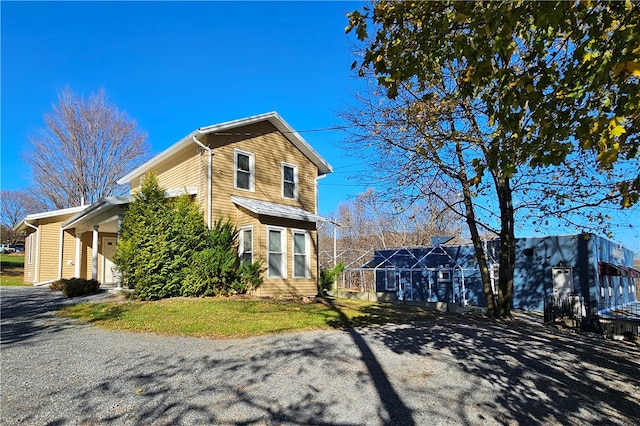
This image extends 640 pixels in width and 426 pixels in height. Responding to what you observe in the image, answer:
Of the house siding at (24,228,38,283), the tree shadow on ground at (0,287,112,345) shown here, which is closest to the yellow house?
the tree shadow on ground at (0,287,112,345)

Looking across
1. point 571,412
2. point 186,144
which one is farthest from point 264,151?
point 571,412

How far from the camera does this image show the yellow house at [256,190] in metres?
13.8

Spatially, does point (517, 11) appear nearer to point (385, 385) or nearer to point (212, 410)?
point (385, 385)

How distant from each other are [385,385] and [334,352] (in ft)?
5.11

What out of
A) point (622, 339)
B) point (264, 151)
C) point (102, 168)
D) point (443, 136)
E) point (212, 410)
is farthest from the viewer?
point (102, 168)

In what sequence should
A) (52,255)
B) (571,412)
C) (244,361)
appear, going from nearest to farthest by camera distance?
→ 1. (571,412)
2. (244,361)
3. (52,255)

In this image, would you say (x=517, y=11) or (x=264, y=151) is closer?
(x=517, y=11)

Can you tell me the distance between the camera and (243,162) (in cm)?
1503

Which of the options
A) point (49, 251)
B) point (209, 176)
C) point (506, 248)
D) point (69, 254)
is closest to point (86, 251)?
point (69, 254)

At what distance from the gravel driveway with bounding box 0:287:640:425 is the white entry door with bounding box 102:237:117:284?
11.7 metres

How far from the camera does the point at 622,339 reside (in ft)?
39.5

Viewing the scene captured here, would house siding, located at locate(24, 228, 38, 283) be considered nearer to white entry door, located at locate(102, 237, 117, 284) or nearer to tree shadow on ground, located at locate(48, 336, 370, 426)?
white entry door, located at locate(102, 237, 117, 284)

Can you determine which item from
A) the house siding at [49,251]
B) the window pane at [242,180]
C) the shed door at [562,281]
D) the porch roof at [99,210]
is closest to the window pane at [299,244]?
the window pane at [242,180]

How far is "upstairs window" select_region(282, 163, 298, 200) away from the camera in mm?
16391
